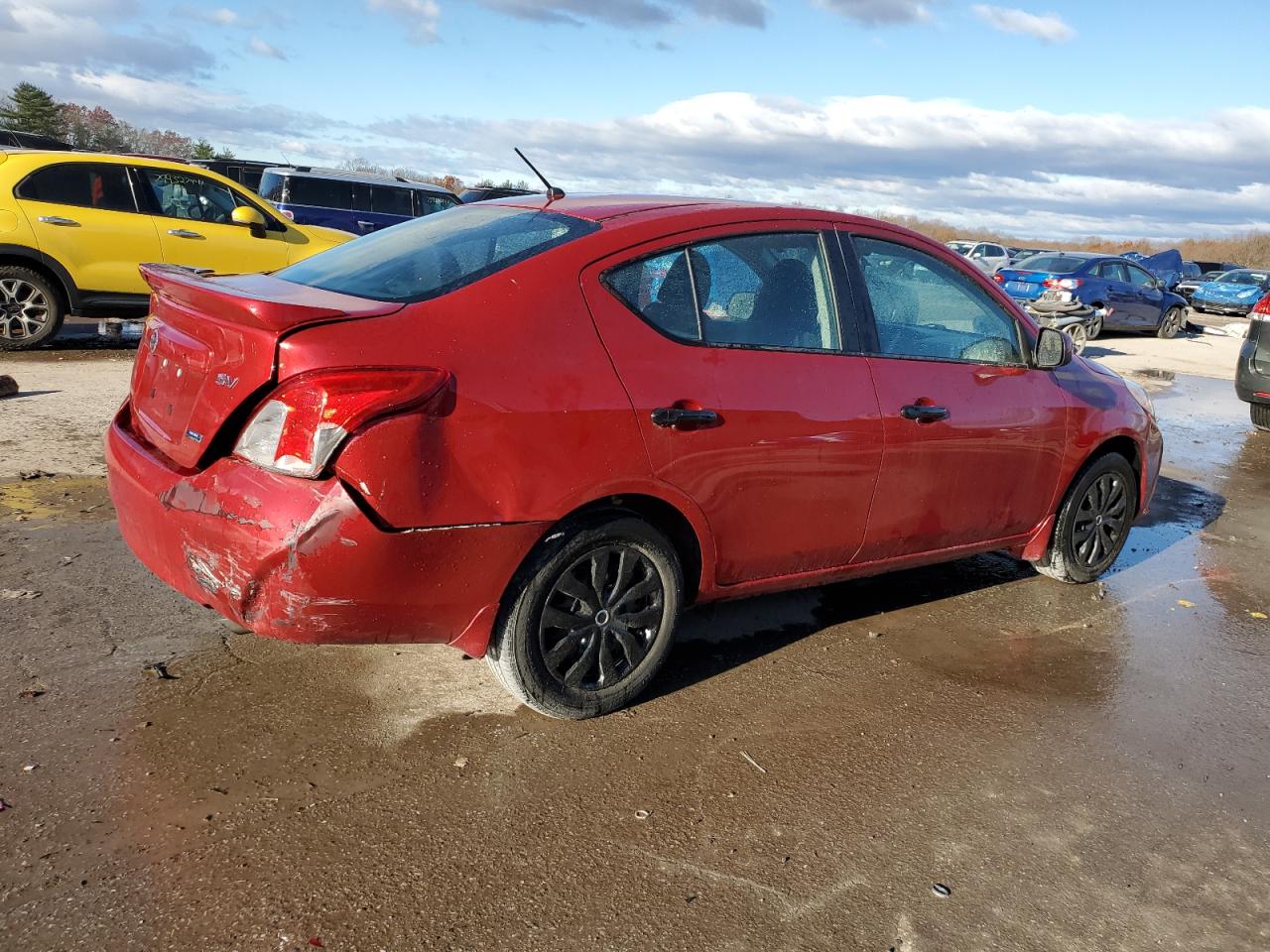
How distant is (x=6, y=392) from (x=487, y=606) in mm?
5979

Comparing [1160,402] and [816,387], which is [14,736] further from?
[1160,402]

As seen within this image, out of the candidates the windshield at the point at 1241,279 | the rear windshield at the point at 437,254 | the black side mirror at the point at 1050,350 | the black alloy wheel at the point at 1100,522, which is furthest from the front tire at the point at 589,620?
the windshield at the point at 1241,279

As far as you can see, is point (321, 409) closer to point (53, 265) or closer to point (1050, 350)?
point (1050, 350)

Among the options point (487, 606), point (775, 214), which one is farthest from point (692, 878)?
point (775, 214)

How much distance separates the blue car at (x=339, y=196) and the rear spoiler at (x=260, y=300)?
46.6ft

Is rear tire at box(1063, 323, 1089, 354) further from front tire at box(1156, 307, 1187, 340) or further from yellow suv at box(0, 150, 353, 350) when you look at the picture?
yellow suv at box(0, 150, 353, 350)

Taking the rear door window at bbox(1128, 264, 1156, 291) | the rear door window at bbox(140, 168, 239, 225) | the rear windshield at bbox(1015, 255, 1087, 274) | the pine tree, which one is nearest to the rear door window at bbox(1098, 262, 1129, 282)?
the rear door window at bbox(1128, 264, 1156, 291)

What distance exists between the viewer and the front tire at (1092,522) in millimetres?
5117

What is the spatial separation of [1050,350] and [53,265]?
8632 millimetres

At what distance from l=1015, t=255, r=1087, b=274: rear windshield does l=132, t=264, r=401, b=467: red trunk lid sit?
18154mm

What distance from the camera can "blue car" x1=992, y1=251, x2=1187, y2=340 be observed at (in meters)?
18.7

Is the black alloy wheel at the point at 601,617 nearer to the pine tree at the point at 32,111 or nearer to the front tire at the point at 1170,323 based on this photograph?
the front tire at the point at 1170,323

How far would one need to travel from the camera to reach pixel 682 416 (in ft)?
11.1

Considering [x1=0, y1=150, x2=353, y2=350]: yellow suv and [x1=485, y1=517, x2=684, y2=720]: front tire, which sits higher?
[x1=0, y1=150, x2=353, y2=350]: yellow suv
